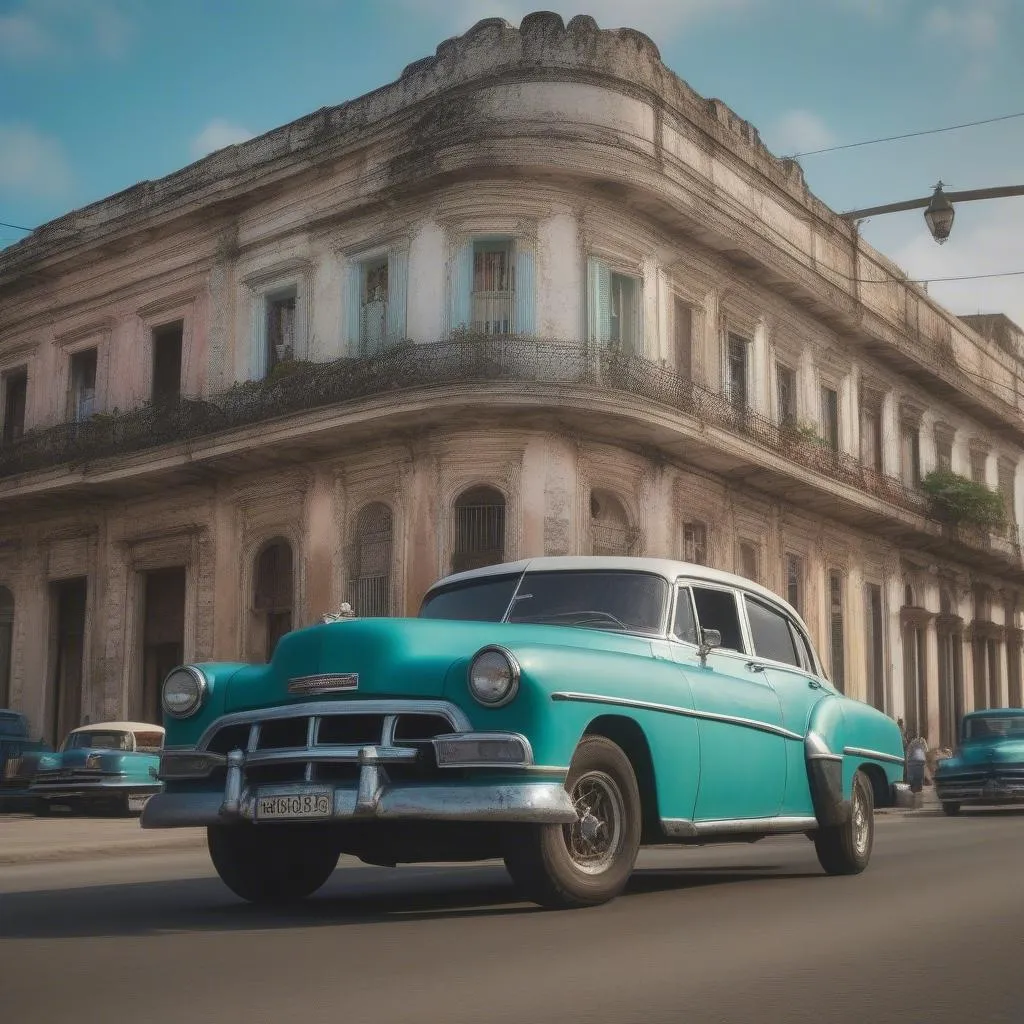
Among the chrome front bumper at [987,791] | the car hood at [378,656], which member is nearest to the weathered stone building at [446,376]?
the chrome front bumper at [987,791]

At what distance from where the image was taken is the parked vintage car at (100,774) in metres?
19.7

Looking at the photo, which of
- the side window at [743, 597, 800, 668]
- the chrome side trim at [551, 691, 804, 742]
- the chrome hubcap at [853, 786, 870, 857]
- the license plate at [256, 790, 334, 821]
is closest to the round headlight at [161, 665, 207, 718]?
the license plate at [256, 790, 334, 821]

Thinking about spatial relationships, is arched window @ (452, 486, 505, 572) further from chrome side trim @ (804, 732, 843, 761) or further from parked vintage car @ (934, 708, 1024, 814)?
chrome side trim @ (804, 732, 843, 761)

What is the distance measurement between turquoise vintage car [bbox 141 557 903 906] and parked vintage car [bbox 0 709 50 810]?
1508cm

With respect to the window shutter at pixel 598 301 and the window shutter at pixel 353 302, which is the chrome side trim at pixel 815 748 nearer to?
the window shutter at pixel 598 301

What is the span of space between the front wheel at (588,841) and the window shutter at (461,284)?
52.8 ft

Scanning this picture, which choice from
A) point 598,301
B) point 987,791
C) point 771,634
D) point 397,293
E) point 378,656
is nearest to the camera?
point 378,656

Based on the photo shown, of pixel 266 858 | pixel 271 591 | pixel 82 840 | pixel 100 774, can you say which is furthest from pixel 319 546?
pixel 266 858

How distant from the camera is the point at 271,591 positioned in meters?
24.7

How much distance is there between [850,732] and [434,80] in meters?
16.4

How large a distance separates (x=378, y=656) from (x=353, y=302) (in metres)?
18.0

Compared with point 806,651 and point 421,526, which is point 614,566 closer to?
point 806,651

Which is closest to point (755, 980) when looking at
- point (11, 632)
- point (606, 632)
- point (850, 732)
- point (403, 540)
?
point (606, 632)

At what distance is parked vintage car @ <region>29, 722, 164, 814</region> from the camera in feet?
64.7
